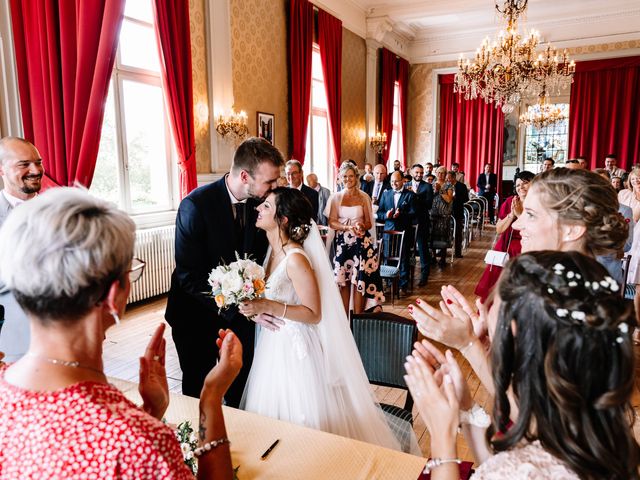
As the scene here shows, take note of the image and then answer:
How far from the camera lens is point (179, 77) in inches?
232

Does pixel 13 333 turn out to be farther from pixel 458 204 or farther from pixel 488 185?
pixel 488 185

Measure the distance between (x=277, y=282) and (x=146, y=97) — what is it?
459 centimetres

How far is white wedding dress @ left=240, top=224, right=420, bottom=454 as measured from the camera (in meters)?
2.22

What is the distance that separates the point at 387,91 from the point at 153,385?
12.0 meters

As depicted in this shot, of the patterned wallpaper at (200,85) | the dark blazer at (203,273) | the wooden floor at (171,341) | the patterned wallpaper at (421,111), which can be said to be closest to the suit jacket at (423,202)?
the wooden floor at (171,341)

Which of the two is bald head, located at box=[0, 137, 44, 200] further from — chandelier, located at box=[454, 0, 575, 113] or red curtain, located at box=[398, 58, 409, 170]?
red curtain, located at box=[398, 58, 409, 170]

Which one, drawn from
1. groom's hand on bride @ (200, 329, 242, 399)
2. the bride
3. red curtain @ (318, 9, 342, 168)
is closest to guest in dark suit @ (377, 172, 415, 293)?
red curtain @ (318, 9, 342, 168)

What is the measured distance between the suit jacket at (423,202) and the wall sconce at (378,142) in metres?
4.44

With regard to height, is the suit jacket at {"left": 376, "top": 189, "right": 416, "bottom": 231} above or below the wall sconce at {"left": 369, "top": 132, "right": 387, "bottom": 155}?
below

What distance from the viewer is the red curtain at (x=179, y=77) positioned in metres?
5.64

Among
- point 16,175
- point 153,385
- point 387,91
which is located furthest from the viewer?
point 387,91

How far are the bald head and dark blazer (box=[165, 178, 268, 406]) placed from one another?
38.4 inches

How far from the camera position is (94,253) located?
81 cm

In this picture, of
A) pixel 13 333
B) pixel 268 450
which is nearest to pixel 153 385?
pixel 268 450
